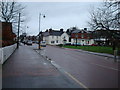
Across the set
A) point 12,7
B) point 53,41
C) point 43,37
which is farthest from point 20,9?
point 43,37

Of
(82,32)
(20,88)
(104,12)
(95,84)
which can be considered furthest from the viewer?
(82,32)

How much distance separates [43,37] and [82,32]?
27589mm

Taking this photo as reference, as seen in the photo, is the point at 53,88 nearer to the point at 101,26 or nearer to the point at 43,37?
the point at 101,26

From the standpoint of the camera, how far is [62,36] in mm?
97562

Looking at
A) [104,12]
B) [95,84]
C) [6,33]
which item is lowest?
[95,84]

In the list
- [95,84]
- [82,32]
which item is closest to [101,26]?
[95,84]

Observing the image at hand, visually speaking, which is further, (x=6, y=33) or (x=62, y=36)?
(x=62, y=36)

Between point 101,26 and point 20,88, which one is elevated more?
point 101,26

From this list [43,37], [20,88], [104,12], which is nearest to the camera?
[20,88]

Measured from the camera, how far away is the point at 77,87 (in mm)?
7371

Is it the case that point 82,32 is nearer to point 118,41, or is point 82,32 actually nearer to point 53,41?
point 53,41

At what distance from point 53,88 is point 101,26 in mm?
26679

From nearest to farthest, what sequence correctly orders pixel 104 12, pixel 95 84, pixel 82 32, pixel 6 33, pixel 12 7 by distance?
pixel 95 84
pixel 6 33
pixel 104 12
pixel 12 7
pixel 82 32

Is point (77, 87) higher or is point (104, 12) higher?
point (104, 12)
